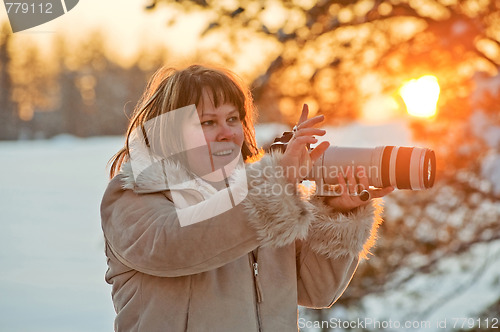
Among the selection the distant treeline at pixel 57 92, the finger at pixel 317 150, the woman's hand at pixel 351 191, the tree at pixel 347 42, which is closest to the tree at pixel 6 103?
the distant treeline at pixel 57 92

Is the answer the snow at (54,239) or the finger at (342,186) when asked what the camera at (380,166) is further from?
the snow at (54,239)

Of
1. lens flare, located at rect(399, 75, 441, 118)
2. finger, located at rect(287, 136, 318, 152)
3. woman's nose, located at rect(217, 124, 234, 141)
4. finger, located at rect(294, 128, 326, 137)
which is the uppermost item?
finger, located at rect(294, 128, 326, 137)

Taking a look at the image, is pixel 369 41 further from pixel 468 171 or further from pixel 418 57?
pixel 468 171

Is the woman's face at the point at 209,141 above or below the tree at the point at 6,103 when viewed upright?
above

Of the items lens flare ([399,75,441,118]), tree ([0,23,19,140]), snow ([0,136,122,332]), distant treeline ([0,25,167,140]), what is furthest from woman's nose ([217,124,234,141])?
tree ([0,23,19,140])

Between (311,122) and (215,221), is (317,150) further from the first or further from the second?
(215,221)

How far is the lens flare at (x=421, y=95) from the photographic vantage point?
2.90 m

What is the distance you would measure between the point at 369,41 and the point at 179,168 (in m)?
1.90

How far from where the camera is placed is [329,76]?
10.3 ft

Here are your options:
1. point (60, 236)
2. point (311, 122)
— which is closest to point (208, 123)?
point (311, 122)

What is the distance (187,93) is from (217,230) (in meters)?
0.32

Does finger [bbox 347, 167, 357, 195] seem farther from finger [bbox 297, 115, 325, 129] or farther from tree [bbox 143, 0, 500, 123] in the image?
tree [bbox 143, 0, 500, 123]

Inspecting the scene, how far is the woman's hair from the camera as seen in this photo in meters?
1.41

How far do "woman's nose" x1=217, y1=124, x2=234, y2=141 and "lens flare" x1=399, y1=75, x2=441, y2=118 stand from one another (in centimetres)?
167
